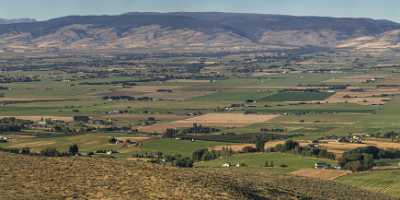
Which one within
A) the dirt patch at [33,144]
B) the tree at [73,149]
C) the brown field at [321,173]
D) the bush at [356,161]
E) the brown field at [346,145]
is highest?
the brown field at [321,173]

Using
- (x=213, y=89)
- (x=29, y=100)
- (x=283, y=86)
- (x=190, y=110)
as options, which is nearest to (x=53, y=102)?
(x=29, y=100)

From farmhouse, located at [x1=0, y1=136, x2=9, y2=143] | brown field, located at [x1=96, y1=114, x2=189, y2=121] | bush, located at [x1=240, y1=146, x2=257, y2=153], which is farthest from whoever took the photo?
brown field, located at [x1=96, y1=114, x2=189, y2=121]

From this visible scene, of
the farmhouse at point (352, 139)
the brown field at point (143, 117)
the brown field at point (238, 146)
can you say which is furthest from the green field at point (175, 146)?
the brown field at point (143, 117)

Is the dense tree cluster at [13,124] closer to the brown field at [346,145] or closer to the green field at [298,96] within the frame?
the brown field at [346,145]

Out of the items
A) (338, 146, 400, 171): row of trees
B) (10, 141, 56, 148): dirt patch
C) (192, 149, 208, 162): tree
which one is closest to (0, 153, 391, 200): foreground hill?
(338, 146, 400, 171): row of trees

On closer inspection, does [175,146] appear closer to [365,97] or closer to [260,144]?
[260,144]

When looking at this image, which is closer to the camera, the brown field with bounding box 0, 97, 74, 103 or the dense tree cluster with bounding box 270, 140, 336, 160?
the dense tree cluster with bounding box 270, 140, 336, 160

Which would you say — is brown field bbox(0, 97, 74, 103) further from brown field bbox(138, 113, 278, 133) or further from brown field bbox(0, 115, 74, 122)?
brown field bbox(138, 113, 278, 133)

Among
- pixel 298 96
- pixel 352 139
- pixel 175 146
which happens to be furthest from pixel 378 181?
pixel 298 96
